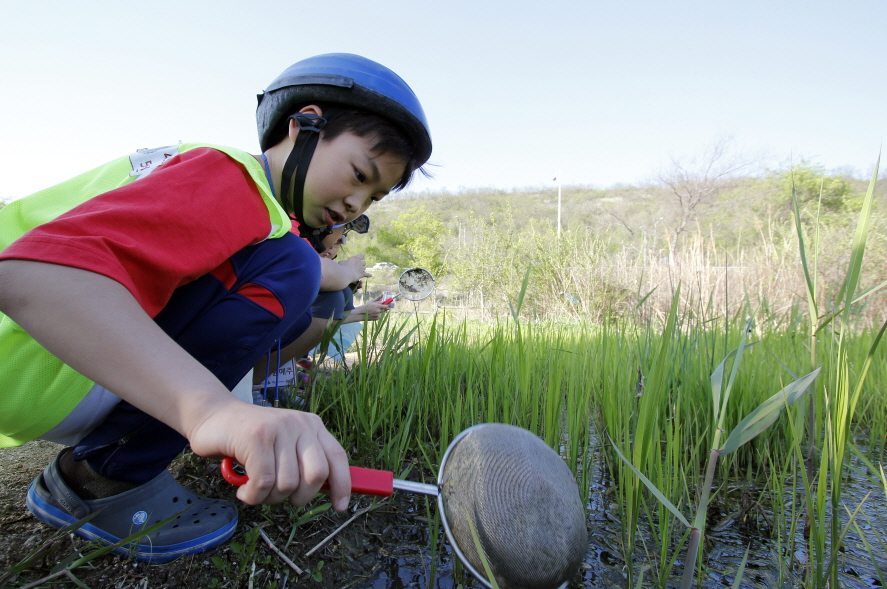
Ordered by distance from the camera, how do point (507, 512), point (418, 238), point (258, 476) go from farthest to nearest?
point (418, 238) < point (507, 512) < point (258, 476)

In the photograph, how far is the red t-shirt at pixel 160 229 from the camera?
0.61 meters

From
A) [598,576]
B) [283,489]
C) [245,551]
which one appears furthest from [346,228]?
[283,489]

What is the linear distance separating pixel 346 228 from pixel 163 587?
6.56 ft

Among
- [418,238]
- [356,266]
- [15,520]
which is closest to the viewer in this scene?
[15,520]

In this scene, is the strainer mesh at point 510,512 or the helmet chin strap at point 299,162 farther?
the helmet chin strap at point 299,162

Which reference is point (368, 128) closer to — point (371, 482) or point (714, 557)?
point (371, 482)

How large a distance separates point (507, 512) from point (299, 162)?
3.18ft

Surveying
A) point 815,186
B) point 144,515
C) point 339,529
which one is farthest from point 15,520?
point 815,186

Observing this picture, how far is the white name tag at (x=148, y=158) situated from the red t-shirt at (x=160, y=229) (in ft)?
0.57

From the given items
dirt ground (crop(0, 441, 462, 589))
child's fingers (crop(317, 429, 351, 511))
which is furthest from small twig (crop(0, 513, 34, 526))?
child's fingers (crop(317, 429, 351, 511))

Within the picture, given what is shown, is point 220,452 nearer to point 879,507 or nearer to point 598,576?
point 598,576

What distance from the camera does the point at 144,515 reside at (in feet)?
3.56

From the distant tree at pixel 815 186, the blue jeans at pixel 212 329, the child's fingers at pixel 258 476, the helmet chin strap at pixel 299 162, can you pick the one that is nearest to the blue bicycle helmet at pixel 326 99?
the helmet chin strap at pixel 299 162

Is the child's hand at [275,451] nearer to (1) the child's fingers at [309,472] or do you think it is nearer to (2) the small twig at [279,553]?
(1) the child's fingers at [309,472]
